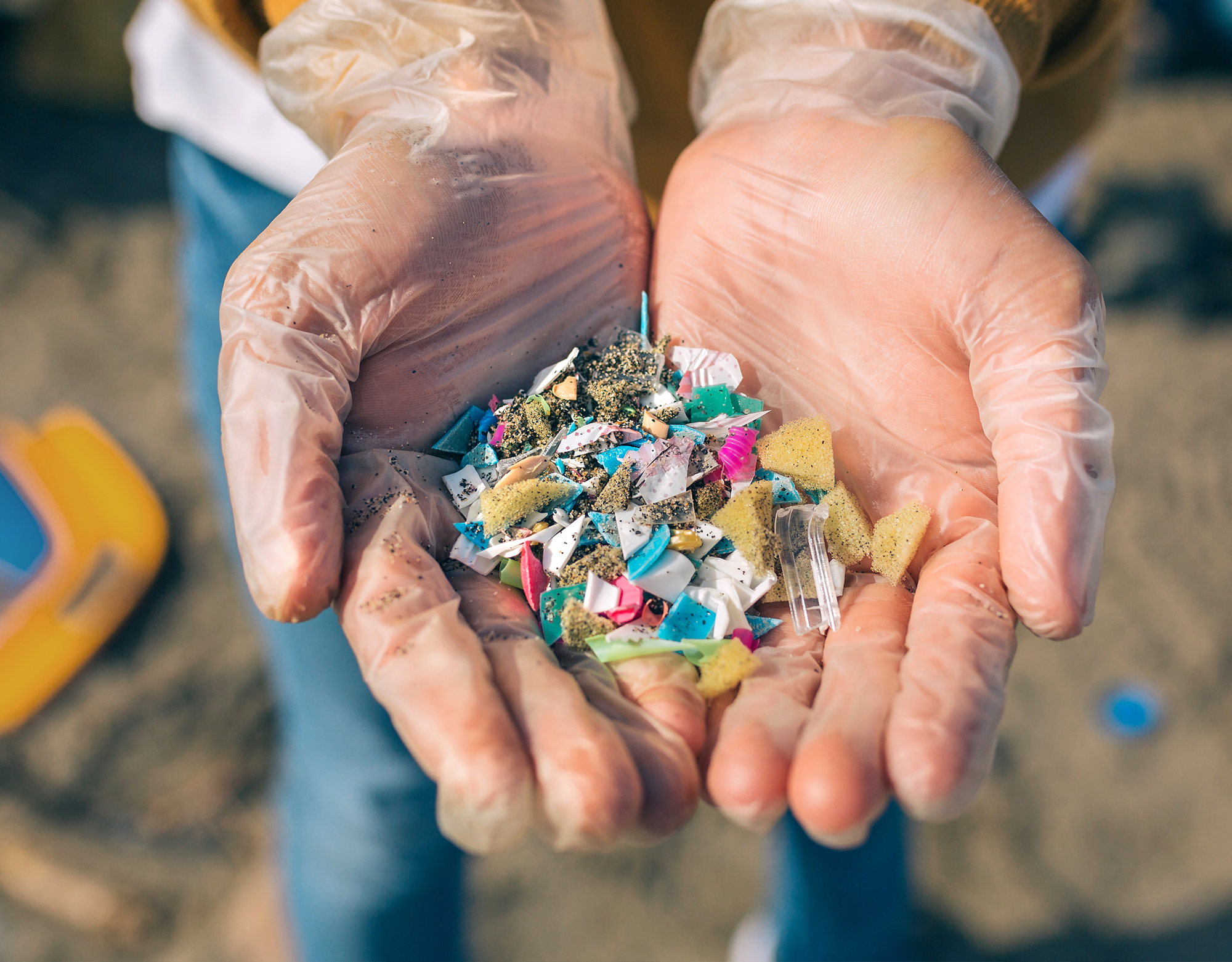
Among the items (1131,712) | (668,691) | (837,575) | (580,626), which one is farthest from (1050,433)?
(1131,712)

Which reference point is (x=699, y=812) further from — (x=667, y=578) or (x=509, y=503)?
(x=509, y=503)

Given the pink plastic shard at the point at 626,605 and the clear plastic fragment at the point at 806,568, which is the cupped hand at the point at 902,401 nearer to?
the clear plastic fragment at the point at 806,568

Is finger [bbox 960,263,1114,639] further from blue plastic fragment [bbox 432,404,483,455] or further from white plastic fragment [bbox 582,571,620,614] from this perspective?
blue plastic fragment [bbox 432,404,483,455]

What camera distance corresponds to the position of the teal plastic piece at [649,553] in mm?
1648

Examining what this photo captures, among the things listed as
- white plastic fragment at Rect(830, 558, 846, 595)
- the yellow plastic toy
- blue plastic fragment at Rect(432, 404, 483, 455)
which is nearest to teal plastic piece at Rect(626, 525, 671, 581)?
white plastic fragment at Rect(830, 558, 846, 595)

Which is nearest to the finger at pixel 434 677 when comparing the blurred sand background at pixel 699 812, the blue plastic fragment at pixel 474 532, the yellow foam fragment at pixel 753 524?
the blue plastic fragment at pixel 474 532

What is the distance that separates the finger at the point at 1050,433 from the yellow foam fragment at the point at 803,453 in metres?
0.31

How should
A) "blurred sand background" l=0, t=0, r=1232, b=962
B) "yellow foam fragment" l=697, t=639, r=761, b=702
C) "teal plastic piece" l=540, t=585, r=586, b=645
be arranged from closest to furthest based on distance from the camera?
"yellow foam fragment" l=697, t=639, r=761, b=702, "teal plastic piece" l=540, t=585, r=586, b=645, "blurred sand background" l=0, t=0, r=1232, b=962

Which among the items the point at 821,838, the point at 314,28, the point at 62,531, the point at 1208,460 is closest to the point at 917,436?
the point at 821,838

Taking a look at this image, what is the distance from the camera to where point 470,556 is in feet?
5.35

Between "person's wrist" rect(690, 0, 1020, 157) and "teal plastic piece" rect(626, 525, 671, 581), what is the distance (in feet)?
3.30

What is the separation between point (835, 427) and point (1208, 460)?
2842mm

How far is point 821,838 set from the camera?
1267 millimetres

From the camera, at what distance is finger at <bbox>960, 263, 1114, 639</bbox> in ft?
4.66
